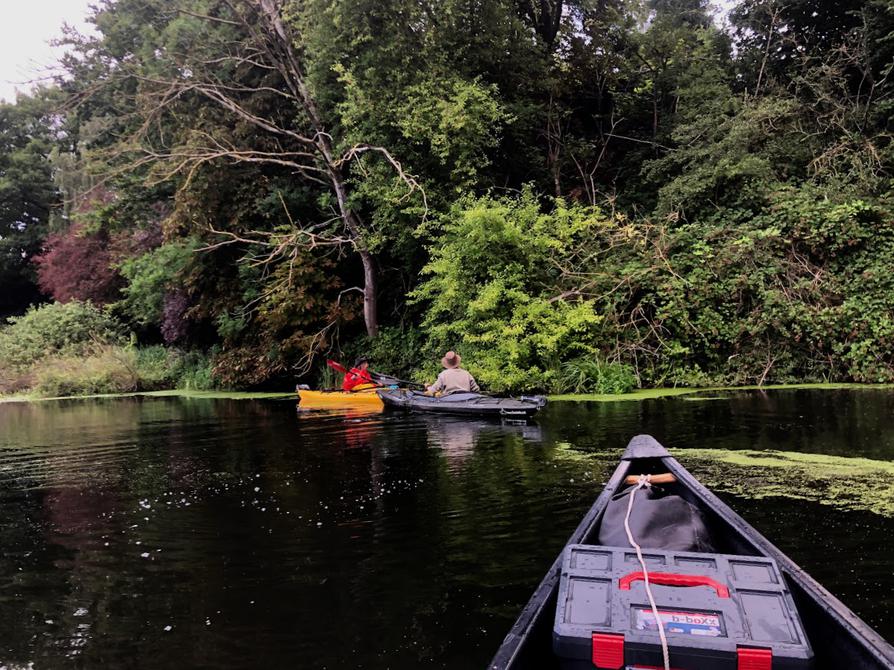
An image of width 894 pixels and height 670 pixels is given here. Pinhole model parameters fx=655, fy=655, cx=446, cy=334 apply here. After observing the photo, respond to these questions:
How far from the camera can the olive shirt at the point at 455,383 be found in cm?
1150

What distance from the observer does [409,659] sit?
3.10 m

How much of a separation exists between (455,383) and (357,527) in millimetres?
6395

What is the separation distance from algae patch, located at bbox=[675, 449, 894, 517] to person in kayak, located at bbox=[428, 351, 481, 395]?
4.89 m

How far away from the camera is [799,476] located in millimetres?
5961

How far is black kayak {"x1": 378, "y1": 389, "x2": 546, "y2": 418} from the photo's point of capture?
10297mm

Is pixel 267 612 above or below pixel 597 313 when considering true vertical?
below

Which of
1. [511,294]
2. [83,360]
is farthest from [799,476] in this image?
[83,360]

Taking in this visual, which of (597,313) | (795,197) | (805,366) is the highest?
(795,197)

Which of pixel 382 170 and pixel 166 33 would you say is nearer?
pixel 382 170

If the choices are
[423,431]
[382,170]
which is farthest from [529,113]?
[423,431]

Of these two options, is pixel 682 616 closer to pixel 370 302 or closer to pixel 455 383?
pixel 455 383

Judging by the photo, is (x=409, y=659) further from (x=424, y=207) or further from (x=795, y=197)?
(x=795, y=197)

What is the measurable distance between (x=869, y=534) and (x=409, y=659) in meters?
3.30

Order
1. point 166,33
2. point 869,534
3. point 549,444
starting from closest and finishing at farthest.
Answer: point 869,534, point 549,444, point 166,33
